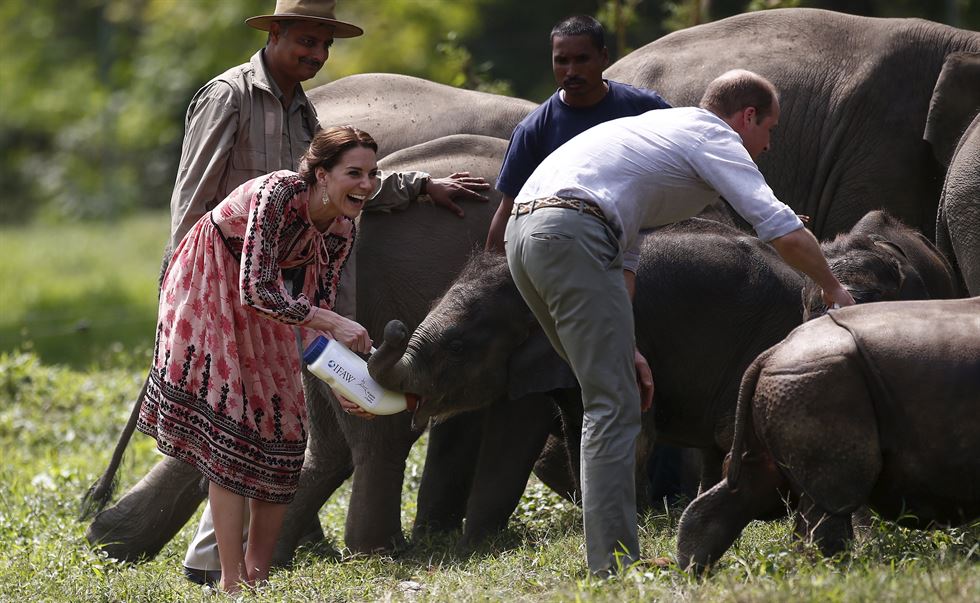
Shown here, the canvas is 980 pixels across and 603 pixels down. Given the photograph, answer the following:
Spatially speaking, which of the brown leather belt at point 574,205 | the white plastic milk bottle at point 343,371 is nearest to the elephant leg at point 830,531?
the brown leather belt at point 574,205

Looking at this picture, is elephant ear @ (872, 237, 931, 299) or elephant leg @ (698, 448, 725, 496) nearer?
elephant ear @ (872, 237, 931, 299)

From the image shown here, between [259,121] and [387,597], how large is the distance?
2315 millimetres

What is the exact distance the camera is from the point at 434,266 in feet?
23.0

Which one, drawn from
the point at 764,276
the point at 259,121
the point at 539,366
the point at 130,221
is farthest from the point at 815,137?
the point at 130,221

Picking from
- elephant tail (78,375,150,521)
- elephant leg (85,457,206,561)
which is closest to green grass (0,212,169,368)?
elephant tail (78,375,150,521)

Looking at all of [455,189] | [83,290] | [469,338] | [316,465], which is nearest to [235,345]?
[469,338]

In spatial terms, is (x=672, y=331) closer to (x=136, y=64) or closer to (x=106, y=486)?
(x=106, y=486)

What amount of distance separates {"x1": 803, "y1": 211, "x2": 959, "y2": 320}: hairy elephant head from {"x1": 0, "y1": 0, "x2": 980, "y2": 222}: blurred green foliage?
13.2 metres

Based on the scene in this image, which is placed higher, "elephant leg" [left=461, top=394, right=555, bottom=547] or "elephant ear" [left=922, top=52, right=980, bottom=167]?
"elephant ear" [left=922, top=52, right=980, bottom=167]

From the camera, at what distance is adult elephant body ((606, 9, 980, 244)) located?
784 cm

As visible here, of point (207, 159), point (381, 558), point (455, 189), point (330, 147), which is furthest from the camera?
point (455, 189)

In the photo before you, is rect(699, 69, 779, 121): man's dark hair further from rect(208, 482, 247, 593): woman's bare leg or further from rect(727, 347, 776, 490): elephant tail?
rect(208, 482, 247, 593): woman's bare leg

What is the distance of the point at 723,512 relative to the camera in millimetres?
5211

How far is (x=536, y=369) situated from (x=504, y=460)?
0.59 metres
